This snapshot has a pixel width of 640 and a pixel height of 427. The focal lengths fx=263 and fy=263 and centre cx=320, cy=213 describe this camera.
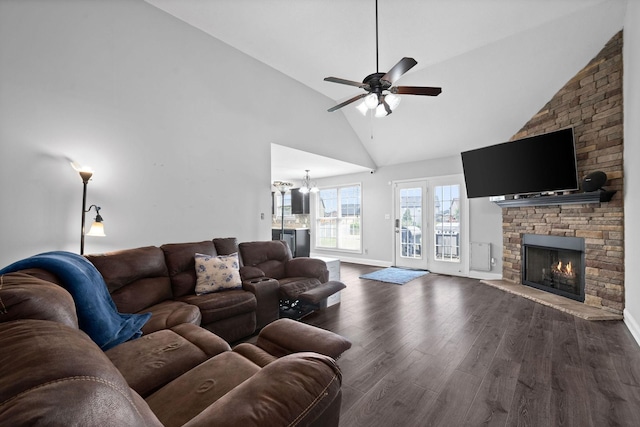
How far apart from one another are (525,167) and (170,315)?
495 cm

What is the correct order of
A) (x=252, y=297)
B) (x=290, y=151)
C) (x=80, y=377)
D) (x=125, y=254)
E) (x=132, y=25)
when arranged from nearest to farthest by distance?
(x=80, y=377), (x=125, y=254), (x=252, y=297), (x=132, y=25), (x=290, y=151)

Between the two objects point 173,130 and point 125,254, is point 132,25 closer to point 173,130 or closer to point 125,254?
point 173,130

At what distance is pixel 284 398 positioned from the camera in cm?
82

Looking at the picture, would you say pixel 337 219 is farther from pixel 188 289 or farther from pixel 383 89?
pixel 188 289

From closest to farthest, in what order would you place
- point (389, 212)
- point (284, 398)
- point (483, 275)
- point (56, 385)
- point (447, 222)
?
point (56, 385) → point (284, 398) → point (483, 275) → point (447, 222) → point (389, 212)

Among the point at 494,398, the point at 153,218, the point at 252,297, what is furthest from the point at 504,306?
the point at 153,218

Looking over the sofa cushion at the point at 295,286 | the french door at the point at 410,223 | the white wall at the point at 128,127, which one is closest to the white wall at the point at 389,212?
the french door at the point at 410,223

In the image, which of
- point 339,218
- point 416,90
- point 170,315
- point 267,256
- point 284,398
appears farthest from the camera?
point 339,218

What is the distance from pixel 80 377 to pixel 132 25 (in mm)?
3699

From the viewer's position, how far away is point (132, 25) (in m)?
2.87

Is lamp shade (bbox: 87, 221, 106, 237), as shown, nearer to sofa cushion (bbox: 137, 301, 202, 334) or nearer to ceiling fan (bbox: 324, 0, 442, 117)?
sofa cushion (bbox: 137, 301, 202, 334)

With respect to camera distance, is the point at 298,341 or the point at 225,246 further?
the point at 225,246

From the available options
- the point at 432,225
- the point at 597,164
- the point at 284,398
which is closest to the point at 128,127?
the point at 284,398

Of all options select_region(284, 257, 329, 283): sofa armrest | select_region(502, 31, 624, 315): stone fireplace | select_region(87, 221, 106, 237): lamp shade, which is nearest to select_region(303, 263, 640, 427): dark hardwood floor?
select_region(284, 257, 329, 283): sofa armrest
